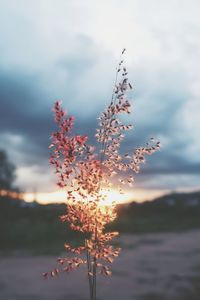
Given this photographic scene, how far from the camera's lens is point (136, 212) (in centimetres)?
7075

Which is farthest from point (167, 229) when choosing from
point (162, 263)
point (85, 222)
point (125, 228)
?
point (85, 222)

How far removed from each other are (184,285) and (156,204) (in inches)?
2125

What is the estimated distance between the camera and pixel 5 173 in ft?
139

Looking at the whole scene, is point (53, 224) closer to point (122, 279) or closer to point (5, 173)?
point (5, 173)

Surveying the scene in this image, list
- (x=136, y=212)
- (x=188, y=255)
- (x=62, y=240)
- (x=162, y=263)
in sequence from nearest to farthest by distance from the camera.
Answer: (x=162, y=263), (x=188, y=255), (x=62, y=240), (x=136, y=212)

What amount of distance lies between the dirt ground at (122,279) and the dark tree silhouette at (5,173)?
11.0 m

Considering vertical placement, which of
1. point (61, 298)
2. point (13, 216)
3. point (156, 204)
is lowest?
point (61, 298)

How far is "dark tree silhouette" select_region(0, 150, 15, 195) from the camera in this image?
134ft

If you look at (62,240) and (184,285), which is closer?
(184,285)

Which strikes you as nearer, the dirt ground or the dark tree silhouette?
the dirt ground

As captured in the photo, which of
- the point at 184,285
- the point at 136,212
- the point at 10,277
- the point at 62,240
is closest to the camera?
the point at 184,285

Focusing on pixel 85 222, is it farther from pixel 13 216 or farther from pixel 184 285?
pixel 13 216

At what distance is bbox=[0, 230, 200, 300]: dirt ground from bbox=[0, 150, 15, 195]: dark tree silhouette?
11.0 metres

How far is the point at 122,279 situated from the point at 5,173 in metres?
24.6
